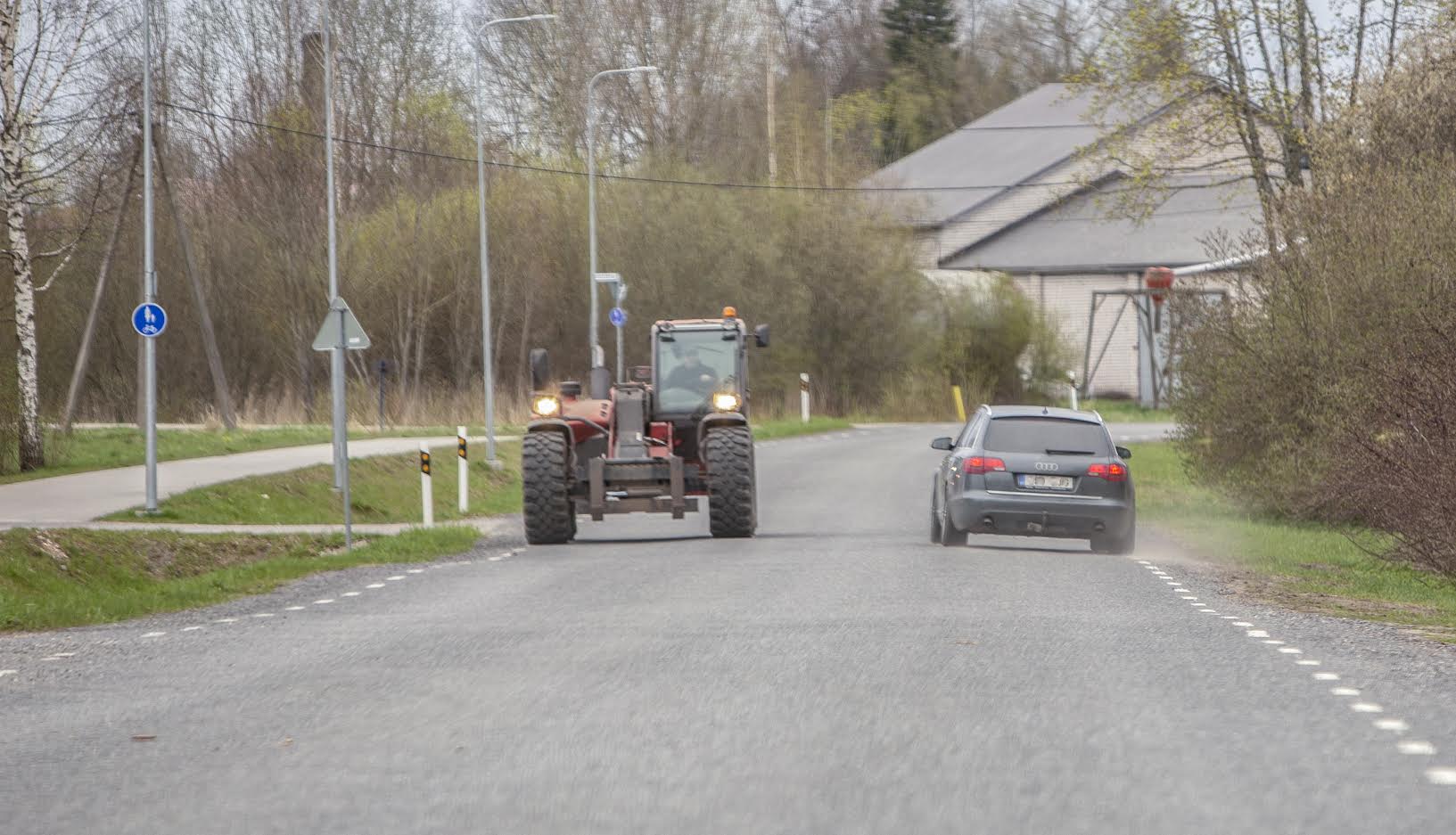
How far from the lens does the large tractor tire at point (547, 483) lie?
69.5 ft

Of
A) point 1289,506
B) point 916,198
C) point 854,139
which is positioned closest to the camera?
point 1289,506

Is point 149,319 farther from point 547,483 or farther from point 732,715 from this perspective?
point 732,715

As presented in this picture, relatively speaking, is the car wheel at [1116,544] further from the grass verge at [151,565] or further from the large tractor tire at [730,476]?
the grass verge at [151,565]

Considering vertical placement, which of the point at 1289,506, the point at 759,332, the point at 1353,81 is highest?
the point at 1353,81

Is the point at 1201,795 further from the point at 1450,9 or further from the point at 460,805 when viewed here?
the point at 1450,9

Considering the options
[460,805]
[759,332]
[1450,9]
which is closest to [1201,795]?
[460,805]

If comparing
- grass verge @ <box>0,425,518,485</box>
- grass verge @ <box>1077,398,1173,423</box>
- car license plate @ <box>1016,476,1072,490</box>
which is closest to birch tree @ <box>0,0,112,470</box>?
grass verge @ <box>0,425,518,485</box>

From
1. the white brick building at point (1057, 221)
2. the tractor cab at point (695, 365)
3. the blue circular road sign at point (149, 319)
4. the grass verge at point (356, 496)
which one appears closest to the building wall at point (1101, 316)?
the white brick building at point (1057, 221)

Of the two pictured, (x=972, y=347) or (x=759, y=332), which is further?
(x=972, y=347)

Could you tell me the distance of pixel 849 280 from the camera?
54.2 meters

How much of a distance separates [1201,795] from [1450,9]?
2754cm

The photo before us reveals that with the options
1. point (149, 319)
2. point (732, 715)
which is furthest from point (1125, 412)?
point (732, 715)

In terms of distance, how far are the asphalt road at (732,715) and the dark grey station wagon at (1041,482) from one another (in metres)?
3.80

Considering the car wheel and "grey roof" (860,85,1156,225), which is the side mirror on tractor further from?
"grey roof" (860,85,1156,225)
